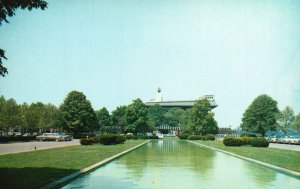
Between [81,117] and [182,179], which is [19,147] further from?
[81,117]

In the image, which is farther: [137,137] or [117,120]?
[117,120]

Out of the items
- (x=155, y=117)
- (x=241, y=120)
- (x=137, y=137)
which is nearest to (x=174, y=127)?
(x=155, y=117)

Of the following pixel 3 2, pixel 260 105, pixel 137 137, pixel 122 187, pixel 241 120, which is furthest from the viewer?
pixel 241 120

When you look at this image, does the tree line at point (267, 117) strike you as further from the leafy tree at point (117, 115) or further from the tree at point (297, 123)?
the leafy tree at point (117, 115)

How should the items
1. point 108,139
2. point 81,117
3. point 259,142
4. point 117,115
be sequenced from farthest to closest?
point 117,115 → point 81,117 → point 108,139 → point 259,142

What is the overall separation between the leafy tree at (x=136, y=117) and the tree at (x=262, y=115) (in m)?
26.3

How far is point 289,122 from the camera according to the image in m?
91.1

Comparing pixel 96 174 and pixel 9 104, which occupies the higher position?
pixel 9 104

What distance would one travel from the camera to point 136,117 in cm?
8712

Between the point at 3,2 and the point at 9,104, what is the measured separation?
56.6 m

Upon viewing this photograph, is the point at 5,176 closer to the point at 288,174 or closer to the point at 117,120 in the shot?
the point at 288,174

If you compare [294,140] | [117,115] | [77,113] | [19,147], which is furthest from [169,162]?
[117,115]

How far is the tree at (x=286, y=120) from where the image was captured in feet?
295

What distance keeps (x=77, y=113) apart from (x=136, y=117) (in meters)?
14.7
